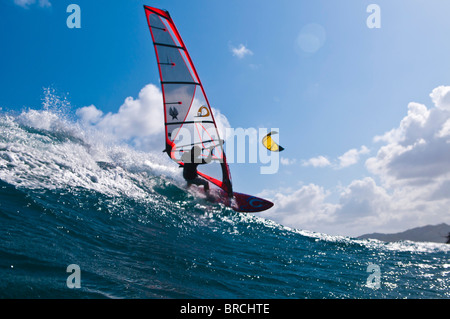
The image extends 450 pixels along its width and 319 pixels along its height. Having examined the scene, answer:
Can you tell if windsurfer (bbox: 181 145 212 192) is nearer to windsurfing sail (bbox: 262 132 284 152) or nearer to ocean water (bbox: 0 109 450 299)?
ocean water (bbox: 0 109 450 299)

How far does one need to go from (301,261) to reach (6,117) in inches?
472

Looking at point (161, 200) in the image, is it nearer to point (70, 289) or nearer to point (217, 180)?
point (217, 180)

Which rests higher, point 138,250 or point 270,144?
point 270,144

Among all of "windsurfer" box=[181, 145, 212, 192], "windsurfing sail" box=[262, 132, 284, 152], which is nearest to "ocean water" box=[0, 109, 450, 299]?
"windsurfer" box=[181, 145, 212, 192]

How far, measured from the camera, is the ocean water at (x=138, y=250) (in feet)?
10.4

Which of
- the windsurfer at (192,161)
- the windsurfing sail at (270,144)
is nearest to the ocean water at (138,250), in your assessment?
the windsurfer at (192,161)

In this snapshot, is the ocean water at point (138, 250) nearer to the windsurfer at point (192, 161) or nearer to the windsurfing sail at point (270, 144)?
the windsurfer at point (192, 161)

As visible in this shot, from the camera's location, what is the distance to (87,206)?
6266mm

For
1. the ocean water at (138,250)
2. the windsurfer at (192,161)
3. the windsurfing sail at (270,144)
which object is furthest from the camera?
the windsurfer at (192,161)

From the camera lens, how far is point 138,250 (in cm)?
459

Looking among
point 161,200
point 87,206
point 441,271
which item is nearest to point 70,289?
point 87,206

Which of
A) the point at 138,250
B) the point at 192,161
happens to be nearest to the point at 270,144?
the point at 192,161

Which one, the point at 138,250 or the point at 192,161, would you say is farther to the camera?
the point at 192,161

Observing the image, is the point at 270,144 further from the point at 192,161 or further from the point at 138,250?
the point at 138,250
